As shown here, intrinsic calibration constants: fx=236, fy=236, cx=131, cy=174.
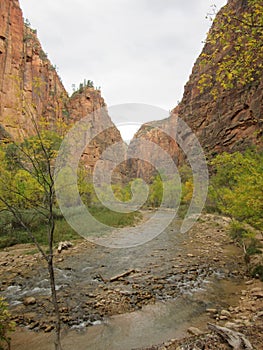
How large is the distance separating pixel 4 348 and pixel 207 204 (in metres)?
28.2

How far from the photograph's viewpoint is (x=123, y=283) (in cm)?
830

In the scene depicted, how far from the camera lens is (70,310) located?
6379mm

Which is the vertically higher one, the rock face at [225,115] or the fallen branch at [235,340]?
the rock face at [225,115]

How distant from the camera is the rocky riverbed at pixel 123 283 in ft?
19.8

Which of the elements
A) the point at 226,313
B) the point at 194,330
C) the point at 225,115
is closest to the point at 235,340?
the point at 194,330

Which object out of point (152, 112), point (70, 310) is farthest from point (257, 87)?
point (70, 310)

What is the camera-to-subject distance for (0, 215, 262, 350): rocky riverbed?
6.04m

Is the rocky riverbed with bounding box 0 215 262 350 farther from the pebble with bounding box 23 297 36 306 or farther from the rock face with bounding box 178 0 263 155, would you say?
the rock face with bounding box 178 0 263 155

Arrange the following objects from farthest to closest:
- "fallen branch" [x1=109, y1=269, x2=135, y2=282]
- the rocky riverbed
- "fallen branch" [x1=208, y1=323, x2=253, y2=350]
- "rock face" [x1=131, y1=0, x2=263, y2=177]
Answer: "rock face" [x1=131, y1=0, x2=263, y2=177], "fallen branch" [x1=109, y1=269, x2=135, y2=282], the rocky riverbed, "fallen branch" [x1=208, y1=323, x2=253, y2=350]

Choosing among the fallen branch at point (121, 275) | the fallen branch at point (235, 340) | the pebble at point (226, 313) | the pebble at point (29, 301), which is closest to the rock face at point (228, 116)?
the fallen branch at point (121, 275)

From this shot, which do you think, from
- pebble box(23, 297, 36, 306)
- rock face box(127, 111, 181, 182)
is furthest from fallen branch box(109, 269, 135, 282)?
rock face box(127, 111, 181, 182)

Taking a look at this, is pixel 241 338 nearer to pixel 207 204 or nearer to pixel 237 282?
pixel 237 282

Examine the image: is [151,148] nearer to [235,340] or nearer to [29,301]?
[29,301]

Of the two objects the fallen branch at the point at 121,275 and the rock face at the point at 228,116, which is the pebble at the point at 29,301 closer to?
the fallen branch at the point at 121,275
